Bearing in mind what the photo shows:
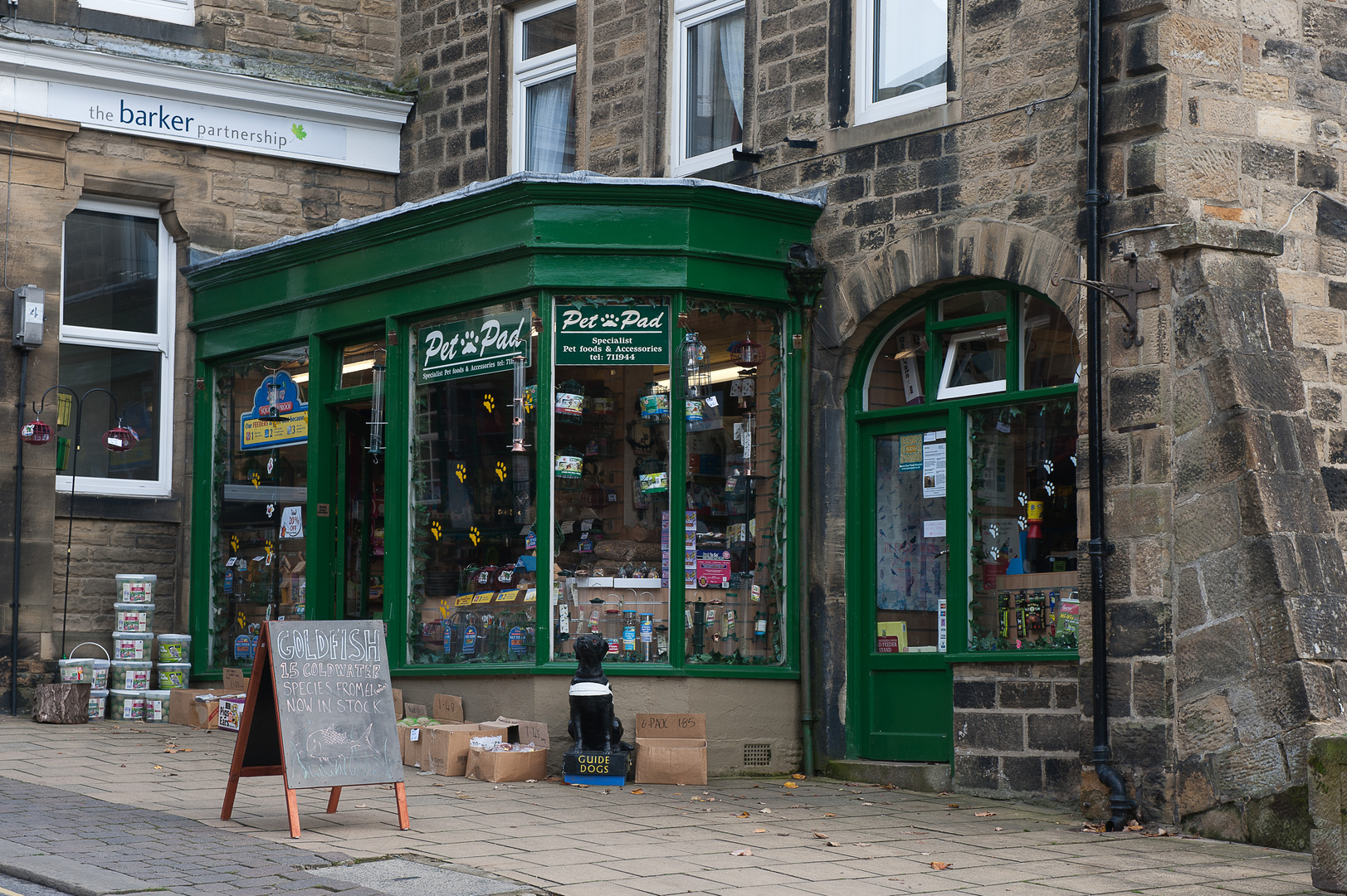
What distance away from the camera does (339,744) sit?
762 cm

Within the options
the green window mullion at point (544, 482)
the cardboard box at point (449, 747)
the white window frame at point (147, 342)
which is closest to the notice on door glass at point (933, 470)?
the green window mullion at point (544, 482)

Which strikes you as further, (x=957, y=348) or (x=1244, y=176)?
(x=957, y=348)

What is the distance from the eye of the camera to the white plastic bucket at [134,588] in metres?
12.8

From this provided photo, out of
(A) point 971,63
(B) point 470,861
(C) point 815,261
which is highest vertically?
(A) point 971,63

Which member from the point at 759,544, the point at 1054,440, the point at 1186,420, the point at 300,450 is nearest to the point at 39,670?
the point at 300,450

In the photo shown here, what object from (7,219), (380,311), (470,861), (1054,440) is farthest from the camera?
(7,219)

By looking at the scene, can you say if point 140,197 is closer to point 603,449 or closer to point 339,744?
point 603,449

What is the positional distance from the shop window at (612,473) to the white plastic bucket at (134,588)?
165 inches

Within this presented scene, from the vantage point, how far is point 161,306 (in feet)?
45.2

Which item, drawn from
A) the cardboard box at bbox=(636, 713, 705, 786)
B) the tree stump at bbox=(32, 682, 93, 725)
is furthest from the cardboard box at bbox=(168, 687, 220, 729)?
the cardboard box at bbox=(636, 713, 705, 786)

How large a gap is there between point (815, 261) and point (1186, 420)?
3215mm

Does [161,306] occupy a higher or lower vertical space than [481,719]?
higher

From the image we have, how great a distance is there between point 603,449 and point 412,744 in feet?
7.53

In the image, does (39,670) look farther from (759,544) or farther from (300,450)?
(759,544)
